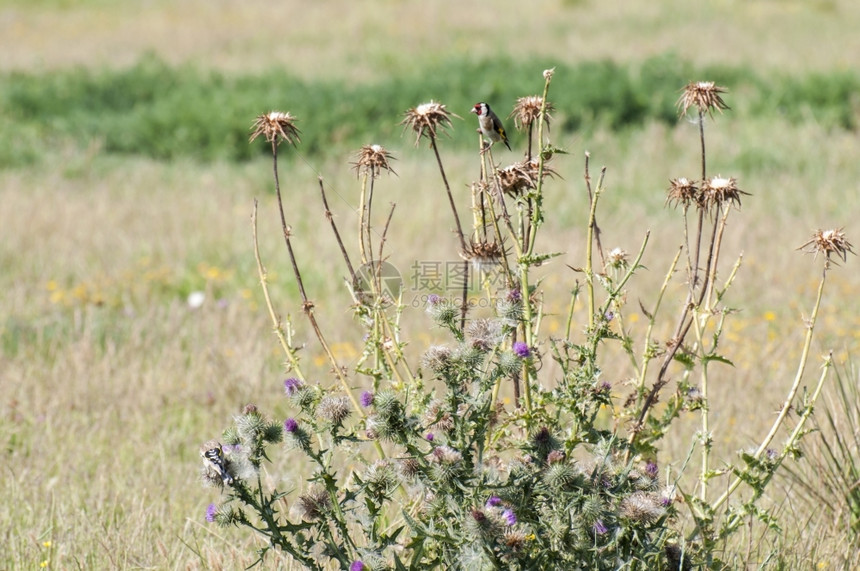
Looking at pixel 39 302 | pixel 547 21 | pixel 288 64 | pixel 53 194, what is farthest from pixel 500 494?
pixel 547 21

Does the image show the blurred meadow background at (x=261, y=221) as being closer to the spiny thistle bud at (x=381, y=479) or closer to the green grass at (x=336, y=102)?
the green grass at (x=336, y=102)

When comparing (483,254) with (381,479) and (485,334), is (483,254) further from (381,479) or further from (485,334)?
(381,479)

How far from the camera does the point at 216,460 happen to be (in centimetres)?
235

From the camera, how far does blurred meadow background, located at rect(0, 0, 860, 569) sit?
3967 millimetres

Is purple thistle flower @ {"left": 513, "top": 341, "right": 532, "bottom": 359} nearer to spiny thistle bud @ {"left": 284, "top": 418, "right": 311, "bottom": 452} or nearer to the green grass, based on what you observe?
spiny thistle bud @ {"left": 284, "top": 418, "right": 311, "bottom": 452}

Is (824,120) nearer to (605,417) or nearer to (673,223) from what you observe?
(673,223)

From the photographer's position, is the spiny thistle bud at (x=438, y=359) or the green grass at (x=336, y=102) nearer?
the spiny thistle bud at (x=438, y=359)

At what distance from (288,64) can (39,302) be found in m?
10.4

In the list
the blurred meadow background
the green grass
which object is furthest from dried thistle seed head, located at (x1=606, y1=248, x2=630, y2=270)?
the green grass

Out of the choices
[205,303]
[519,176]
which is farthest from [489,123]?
[205,303]

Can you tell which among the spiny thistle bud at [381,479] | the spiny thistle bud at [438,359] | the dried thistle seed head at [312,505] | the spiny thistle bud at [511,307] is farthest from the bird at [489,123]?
the dried thistle seed head at [312,505]

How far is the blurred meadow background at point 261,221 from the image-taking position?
3967 mm

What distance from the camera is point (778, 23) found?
20.6 m

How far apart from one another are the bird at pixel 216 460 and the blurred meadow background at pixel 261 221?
67 cm
